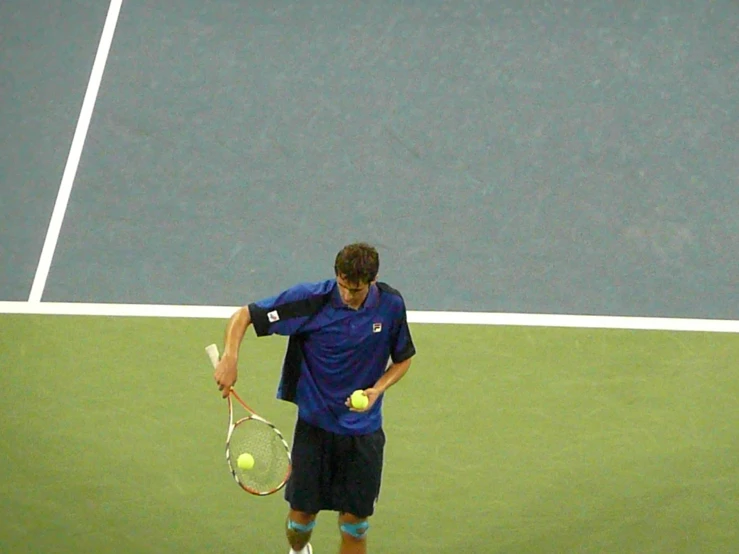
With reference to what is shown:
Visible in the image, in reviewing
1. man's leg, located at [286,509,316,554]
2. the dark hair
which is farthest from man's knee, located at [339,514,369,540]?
the dark hair

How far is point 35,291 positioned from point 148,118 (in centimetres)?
203

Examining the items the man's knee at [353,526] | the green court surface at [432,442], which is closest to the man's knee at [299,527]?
the man's knee at [353,526]

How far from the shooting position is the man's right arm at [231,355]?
21.7ft

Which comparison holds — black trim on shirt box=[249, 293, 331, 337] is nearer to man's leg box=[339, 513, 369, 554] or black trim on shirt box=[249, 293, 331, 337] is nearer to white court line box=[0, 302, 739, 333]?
man's leg box=[339, 513, 369, 554]

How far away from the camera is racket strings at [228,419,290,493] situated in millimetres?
6930

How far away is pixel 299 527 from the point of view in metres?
7.32

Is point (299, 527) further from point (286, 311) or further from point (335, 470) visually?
point (286, 311)

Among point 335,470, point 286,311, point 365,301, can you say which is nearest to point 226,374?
point 286,311

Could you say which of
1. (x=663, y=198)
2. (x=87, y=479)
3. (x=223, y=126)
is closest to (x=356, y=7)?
(x=223, y=126)

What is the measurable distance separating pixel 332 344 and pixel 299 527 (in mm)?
1073

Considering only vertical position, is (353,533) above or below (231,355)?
below

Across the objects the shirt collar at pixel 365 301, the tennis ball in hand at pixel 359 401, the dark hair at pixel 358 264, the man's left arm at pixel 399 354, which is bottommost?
the tennis ball in hand at pixel 359 401

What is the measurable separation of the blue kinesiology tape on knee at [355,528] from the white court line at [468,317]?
2461 mm

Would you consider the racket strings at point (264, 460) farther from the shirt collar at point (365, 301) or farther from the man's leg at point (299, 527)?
the shirt collar at point (365, 301)
